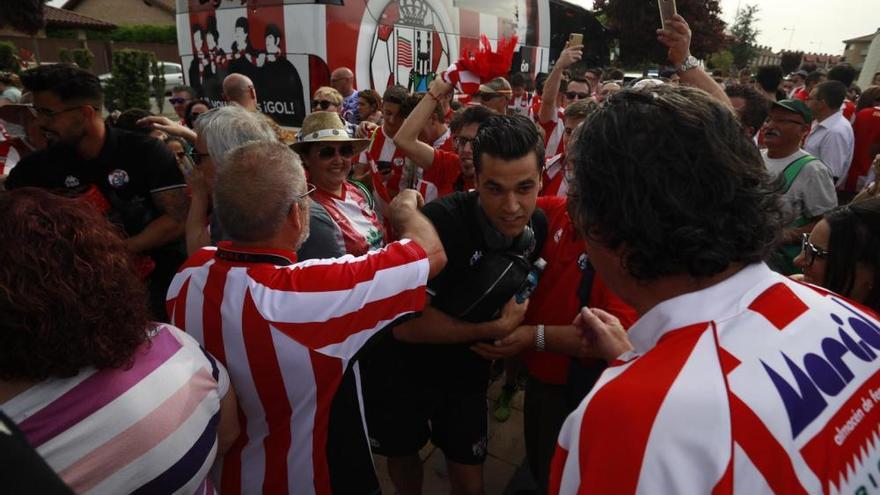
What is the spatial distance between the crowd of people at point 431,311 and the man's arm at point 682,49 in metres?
0.02

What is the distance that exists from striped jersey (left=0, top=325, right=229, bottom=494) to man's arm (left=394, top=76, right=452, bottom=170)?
7.41 ft

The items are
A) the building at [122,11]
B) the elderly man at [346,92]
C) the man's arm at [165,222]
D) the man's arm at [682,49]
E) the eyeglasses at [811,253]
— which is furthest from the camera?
the building at [122,11]

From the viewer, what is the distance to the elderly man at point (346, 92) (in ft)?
21.1

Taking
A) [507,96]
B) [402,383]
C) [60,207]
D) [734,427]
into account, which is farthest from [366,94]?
[734,427]

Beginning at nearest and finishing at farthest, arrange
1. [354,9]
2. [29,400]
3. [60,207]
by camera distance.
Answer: [29,400], [60,207], [354,9]

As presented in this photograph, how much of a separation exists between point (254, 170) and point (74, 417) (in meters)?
0.81

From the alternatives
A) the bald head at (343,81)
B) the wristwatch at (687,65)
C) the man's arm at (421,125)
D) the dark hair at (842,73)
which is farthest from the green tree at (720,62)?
the man's arm at (421,125)

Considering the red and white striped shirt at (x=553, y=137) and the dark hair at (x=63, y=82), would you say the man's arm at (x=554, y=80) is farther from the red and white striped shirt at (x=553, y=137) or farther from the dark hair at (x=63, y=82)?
the dark hair at (x=63, y=82)

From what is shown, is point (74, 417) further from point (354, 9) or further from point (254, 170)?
point (354, 9)

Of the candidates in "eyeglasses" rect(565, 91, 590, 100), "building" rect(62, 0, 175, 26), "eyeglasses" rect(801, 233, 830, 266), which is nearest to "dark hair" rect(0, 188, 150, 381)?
"eyeglasses" rect(801, 233, 830, 266)

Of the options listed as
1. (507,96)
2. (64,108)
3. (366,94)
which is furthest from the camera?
(366,94)

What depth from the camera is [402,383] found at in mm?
2227

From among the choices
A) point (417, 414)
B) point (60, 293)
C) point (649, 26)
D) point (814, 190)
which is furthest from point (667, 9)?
point (649, 26)

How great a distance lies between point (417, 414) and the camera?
224 cm
